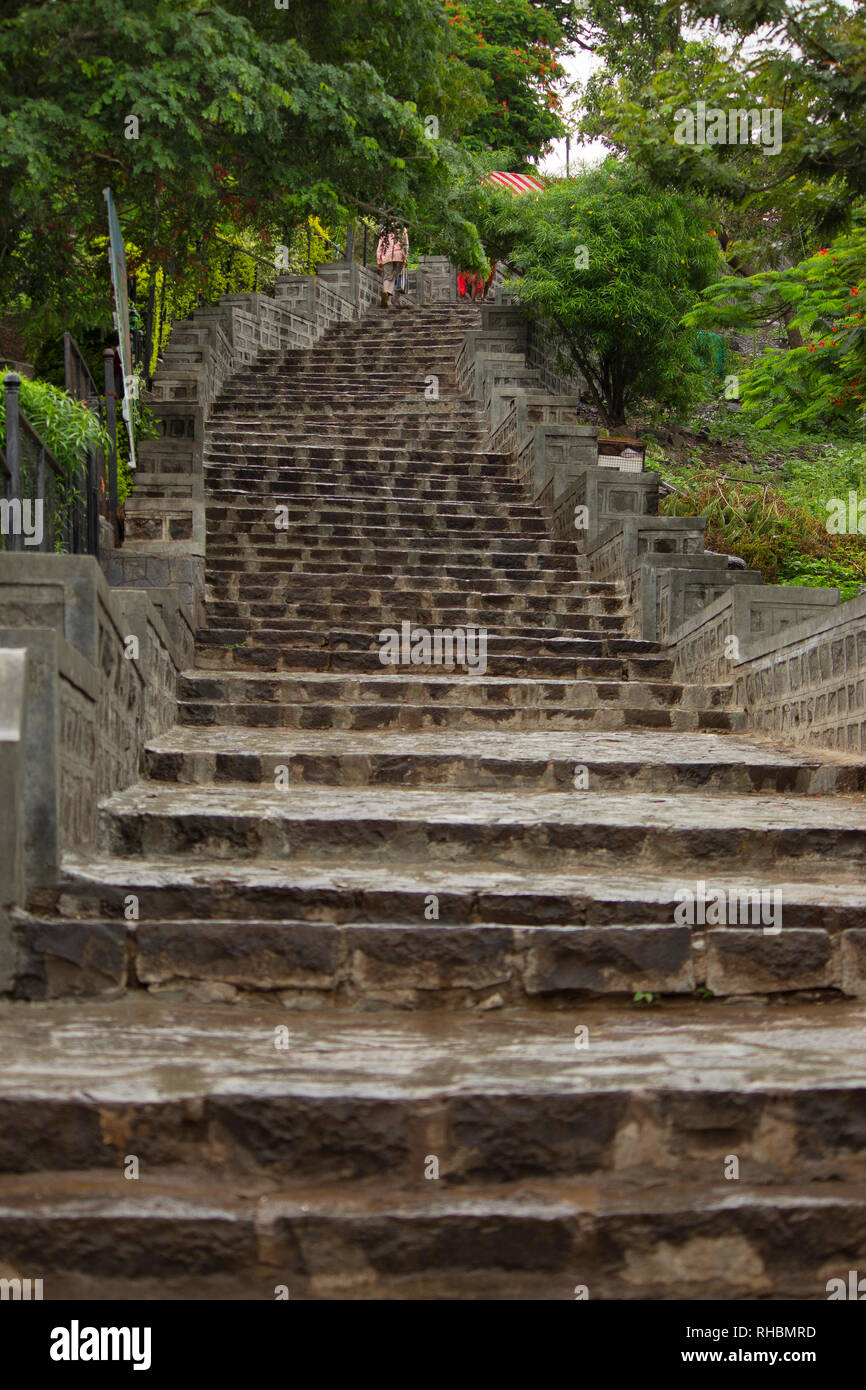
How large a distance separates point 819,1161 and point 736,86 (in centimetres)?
716

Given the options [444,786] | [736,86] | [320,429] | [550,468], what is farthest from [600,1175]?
[320,429]

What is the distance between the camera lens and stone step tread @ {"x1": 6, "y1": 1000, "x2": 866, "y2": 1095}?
9.93ft

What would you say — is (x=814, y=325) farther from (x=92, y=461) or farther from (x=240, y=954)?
(x=240, y=954)

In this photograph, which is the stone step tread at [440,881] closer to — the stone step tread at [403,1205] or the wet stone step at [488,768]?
the stone step tread at [403,1205]

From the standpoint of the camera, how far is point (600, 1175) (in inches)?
119

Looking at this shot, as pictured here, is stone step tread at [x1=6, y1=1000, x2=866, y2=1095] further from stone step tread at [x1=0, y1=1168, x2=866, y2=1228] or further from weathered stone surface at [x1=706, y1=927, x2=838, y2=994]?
stone step tread at [x1=0, y1=1168, x2=866, y2=1228]

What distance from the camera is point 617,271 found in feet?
56.3

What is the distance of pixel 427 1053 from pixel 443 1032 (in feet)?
0.76

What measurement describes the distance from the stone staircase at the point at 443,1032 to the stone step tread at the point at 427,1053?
0.04ft

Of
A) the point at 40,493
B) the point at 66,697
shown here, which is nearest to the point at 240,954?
the point at 66,697

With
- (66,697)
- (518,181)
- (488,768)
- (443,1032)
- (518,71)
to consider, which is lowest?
(443,1032)

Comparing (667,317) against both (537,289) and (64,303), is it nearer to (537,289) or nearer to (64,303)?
(537,289)
